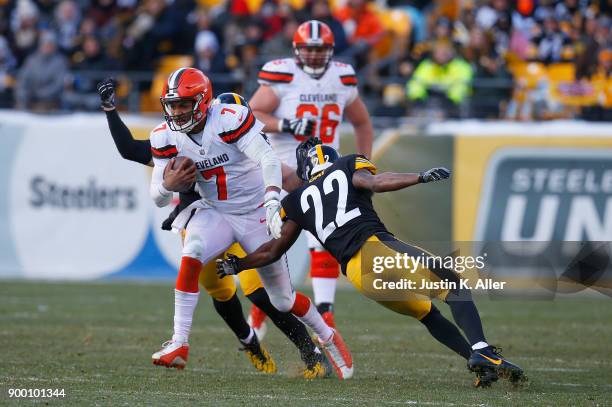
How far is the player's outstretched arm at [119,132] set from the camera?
661 centimetres

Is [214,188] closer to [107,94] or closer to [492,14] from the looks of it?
[107,94]

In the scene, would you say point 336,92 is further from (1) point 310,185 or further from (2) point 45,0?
(2) point 45,0

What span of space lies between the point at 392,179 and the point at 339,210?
419 millimetres

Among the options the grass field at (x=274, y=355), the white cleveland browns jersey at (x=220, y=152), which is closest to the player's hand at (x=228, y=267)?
the white cleveland browns jersey at (x=220, y=152)

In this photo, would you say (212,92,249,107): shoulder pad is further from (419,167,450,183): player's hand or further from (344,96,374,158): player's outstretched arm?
(344,96,374,158): player's outstretched arm

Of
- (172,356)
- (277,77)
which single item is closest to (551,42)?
(277,77)

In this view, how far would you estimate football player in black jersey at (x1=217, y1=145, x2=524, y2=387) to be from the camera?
588 cm

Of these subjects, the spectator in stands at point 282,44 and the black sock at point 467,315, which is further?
the spectator in stands at point 282,44

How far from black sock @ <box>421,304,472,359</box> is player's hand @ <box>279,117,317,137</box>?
7.08ft

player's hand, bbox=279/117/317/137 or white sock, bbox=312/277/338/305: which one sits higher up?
player's hand, bbox=279/117/317/137

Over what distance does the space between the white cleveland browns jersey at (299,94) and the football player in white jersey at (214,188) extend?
1449 millimetres

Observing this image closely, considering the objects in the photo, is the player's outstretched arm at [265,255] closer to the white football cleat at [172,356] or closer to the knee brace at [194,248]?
the knee brace at [194,248]

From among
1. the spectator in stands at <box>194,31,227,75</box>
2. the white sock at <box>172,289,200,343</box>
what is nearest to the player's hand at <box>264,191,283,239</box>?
the white sock at <box>172,289,200,343</box>

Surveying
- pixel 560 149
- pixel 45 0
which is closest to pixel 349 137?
pixel 560 149
